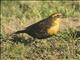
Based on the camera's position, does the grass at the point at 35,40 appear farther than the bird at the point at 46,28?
No

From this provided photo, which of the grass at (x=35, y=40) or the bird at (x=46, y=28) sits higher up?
the bird at (x=46, y=28)

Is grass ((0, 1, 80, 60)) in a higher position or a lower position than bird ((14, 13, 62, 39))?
lower

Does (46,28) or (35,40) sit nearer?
(46,28)

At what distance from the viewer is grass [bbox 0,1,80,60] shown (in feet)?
26.8

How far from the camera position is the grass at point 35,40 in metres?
8.16

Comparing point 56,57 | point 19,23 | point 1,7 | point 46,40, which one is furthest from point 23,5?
point 56,57

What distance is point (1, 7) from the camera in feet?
38.5

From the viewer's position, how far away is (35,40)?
9000 millimetres

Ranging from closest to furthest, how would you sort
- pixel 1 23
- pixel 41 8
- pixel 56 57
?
pixel 56 57 < pixel 1 23 < pixel 41 8

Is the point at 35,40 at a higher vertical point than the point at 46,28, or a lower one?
lower

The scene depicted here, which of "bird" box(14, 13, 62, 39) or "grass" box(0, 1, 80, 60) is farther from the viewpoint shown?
"bird" box(14, 13, 62, 39)

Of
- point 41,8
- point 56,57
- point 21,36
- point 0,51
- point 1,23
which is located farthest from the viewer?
point 41,8

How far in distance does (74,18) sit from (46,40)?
1.93 m

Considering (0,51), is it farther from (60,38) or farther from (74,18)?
(74,18)
